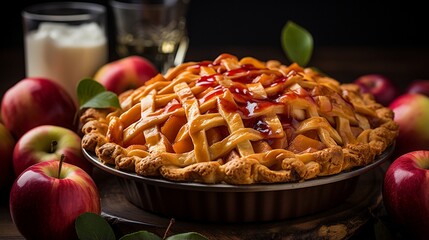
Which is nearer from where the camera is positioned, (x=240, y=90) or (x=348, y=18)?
(x=240, y=90)

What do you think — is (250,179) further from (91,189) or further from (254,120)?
(91,189)

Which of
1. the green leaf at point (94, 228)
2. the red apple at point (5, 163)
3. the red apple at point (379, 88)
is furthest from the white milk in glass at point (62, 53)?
the green leaf at point (94, 228)

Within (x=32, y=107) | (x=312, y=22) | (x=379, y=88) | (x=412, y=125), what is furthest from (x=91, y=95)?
(x=312, y=22)

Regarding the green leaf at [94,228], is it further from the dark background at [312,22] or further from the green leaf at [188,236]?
the dark background at [312,22]

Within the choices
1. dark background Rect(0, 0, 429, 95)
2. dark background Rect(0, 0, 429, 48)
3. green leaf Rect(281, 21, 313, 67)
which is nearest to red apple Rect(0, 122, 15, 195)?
green leaf Rect(281, 21, 313, 67)

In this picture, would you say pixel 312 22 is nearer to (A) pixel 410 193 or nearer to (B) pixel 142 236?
(A) pixel 410 193

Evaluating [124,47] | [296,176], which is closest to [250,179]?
[296,176]
